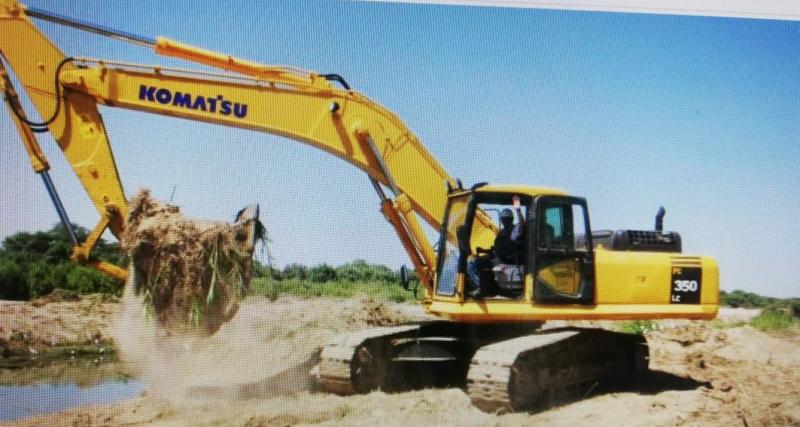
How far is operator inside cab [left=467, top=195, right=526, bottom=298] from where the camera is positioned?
14.9 feet

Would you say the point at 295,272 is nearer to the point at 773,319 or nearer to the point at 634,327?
the point at 634,327

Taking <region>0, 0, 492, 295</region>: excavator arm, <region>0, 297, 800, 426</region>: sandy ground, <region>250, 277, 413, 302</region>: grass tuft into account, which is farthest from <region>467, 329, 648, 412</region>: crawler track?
<region>250, 277, 413, 302</region>: grass tuft

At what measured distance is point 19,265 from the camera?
4430mm

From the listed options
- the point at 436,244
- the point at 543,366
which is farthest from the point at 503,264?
the point at 543,366

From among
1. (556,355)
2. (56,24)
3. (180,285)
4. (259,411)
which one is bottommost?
(259,411)

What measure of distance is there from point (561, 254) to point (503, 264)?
0.36m

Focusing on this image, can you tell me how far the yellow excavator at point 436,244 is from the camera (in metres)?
4.40

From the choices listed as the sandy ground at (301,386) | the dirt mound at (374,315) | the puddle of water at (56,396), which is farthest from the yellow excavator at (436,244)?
the dirt mound at (374,315)

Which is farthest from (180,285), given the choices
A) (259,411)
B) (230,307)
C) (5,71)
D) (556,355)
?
(556,355)

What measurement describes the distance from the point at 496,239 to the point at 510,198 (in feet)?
0.94

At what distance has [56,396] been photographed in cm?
430

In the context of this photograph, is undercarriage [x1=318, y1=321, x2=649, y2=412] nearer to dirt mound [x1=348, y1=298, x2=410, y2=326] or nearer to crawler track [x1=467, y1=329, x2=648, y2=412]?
crawler track [x1=467, y1=329, x2=648, y2=412]

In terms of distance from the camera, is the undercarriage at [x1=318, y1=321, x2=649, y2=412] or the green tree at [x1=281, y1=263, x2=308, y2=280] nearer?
the undercarriage at [x1=318, y1=321, x2=649, y2=412]

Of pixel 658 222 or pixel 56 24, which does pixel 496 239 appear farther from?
pixel 56 24
